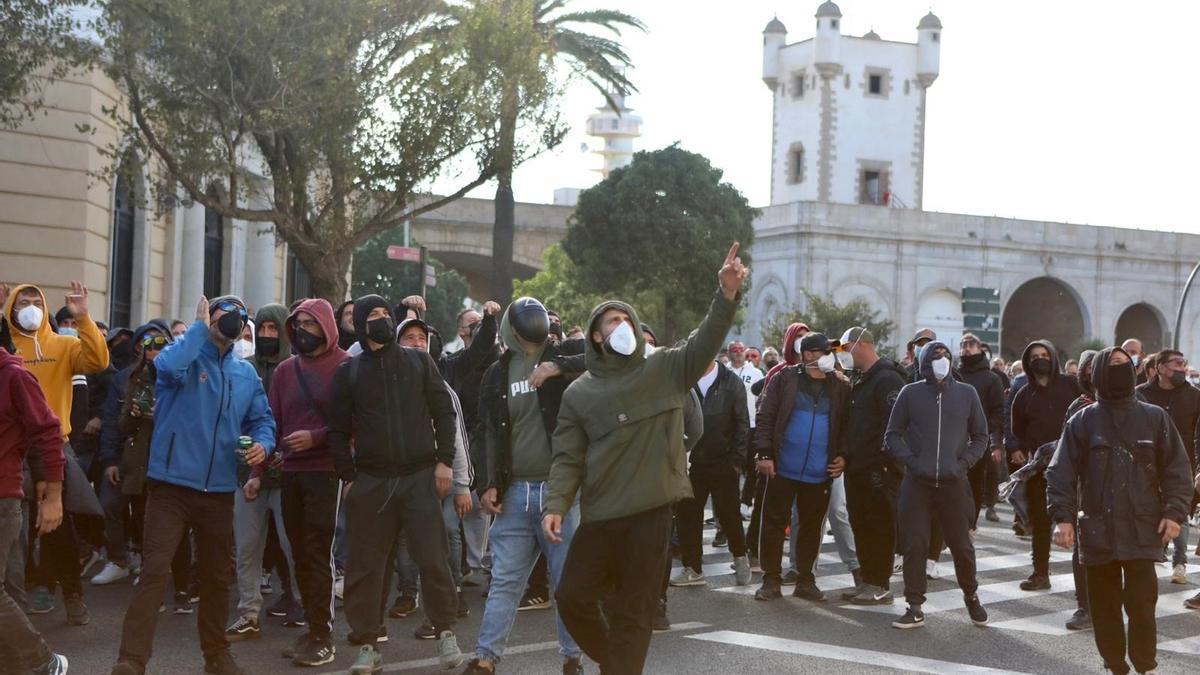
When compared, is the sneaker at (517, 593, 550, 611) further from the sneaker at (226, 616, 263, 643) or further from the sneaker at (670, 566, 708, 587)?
the sneaker at (226, 616, 263, 643)

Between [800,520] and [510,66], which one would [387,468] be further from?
[510,66]

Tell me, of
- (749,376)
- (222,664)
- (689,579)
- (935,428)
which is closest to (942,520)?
(935,428)

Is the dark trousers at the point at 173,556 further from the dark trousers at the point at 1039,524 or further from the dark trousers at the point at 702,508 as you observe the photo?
the dark trousers at the point at 1039,524

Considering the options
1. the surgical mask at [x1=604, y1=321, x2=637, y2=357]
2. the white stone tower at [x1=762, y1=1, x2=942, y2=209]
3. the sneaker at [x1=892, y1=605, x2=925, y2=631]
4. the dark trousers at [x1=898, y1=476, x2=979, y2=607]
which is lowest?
the sneaker at [x1=892, y1=605, x2=925, y2=631]

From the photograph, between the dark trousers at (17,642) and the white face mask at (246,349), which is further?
the white face mask at (246,349)

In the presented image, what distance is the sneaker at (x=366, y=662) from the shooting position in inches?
322

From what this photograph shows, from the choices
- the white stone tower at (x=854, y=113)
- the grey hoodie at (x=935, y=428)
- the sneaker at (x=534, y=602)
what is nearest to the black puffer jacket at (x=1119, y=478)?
the grey hoodie at (x=935, y=428)

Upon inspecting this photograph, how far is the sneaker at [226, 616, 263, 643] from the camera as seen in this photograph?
9336mm

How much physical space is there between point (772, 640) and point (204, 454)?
11.8ft

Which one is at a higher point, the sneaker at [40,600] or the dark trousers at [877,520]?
the dark trousers at [877,520]

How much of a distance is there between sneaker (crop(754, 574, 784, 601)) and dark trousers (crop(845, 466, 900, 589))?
0.66 m

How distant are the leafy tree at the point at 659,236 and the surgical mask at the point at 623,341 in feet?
140

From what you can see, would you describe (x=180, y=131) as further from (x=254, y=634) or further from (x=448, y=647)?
(x=448, y=647)

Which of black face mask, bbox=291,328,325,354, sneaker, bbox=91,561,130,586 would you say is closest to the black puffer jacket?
black face mask, bbox=291,328,325,354
